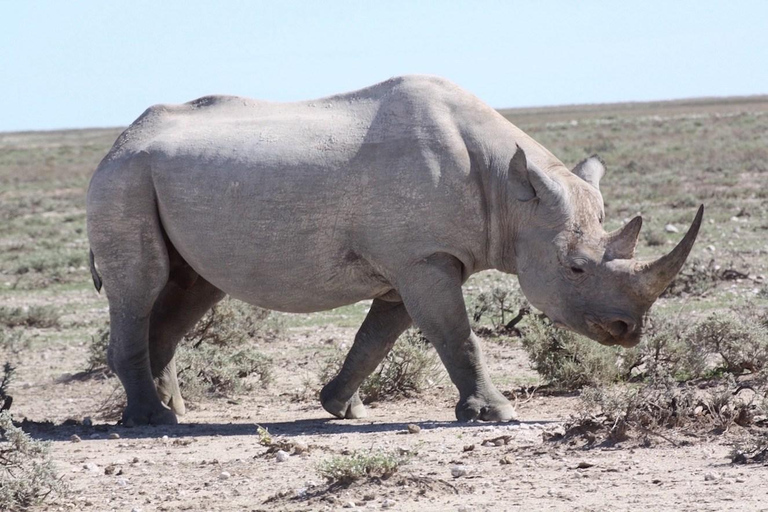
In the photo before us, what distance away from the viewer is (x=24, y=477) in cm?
584

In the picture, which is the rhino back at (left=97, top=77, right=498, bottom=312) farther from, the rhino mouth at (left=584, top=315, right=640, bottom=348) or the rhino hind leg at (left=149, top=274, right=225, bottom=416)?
the rhino mouth at (left=584, top=315, right=640, bottom=348)

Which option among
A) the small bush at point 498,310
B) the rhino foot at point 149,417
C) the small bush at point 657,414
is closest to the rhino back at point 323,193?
the rhino foot at point 149,417

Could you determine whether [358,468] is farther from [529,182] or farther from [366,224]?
[529,182]

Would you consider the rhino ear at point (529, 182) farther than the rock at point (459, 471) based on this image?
Yes

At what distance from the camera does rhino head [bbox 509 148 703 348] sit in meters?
7.03

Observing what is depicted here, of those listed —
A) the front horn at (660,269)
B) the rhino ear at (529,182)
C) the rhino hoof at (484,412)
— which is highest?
the rhino ear at (529,182)

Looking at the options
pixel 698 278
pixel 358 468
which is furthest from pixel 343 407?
pixel 698 278

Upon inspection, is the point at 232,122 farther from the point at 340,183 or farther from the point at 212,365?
the point at 212,365

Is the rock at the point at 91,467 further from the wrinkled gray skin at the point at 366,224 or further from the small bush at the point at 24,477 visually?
the wrinkled gray skin at the point at 366,224

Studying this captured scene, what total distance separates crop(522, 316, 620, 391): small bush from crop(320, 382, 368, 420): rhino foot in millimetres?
1435

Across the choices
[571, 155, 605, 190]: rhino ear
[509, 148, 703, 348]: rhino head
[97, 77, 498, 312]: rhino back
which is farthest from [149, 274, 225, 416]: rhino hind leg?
[571, 155, 605, 190]: rhino ear

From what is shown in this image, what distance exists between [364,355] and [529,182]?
1791 millimetres

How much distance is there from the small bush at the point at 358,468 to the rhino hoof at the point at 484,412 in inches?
75.4

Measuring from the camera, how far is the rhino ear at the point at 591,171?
8.13 meters
